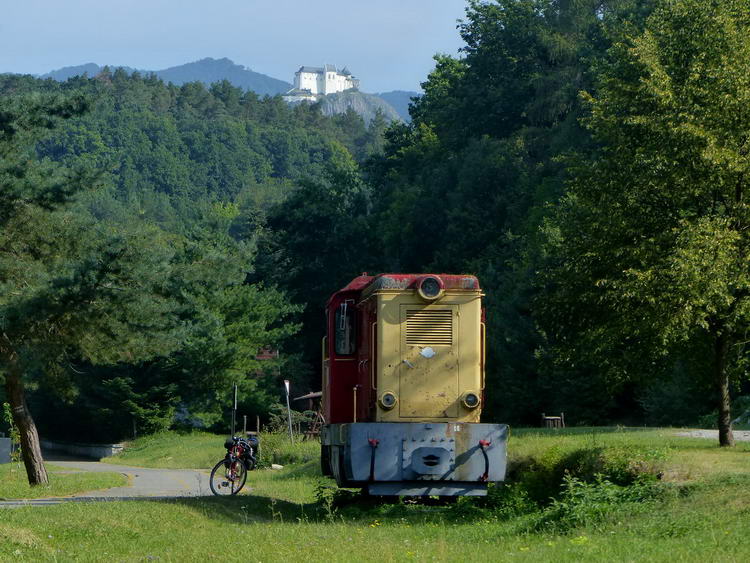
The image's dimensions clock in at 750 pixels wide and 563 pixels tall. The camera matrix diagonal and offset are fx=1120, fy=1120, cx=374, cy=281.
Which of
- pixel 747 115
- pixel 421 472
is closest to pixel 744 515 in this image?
pixel 421 472

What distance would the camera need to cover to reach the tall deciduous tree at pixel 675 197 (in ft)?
69.2

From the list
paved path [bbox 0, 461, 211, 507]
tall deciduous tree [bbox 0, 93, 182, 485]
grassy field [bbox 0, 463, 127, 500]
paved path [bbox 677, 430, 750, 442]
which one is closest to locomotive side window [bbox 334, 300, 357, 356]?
paved path [bbox 0, 461, 211, 507]

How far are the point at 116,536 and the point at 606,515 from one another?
6.53 m

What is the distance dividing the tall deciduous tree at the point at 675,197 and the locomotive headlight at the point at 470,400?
14.6ft

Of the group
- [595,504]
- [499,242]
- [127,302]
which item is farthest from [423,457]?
[499,242]

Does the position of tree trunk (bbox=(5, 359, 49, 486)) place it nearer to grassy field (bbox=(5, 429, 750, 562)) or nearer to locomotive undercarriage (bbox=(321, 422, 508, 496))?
grassy field (bbox=(5, 429, 750, 562))

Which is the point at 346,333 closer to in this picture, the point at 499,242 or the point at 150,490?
the point at 150,490

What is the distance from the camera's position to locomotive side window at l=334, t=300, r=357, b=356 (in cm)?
2031

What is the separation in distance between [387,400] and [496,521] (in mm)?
2767

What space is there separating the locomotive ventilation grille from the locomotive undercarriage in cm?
168

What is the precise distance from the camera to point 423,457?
17.7m

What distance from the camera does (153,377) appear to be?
64750 mm

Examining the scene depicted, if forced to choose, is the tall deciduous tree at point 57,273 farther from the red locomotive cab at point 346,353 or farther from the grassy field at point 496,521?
the red locomotive cab at point 346,353

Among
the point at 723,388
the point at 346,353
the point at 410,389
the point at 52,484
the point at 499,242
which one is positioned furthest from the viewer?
the point at 499,242
